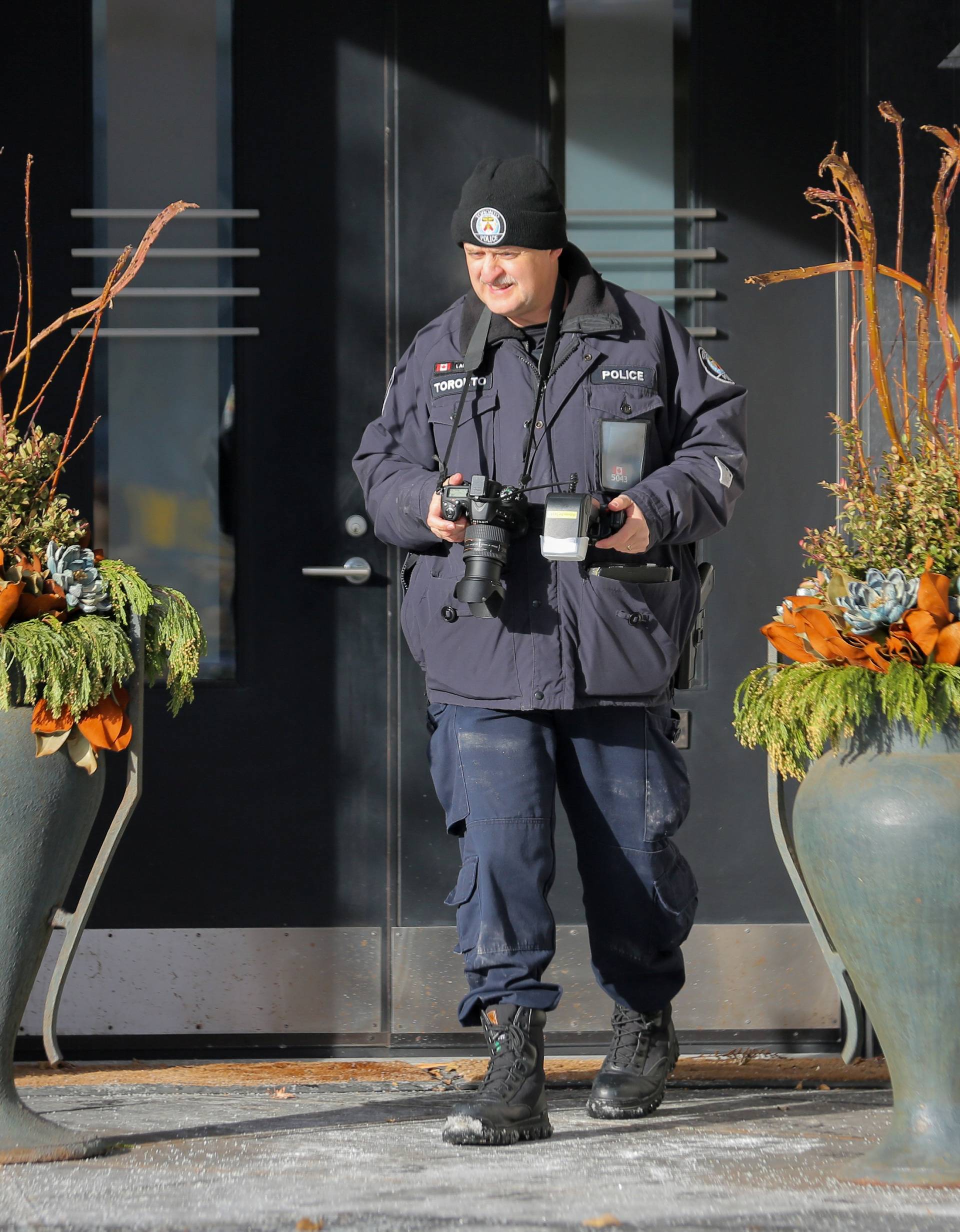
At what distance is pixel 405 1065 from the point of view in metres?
3.50

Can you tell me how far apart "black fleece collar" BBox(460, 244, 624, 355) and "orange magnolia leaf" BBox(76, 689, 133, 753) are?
39.2 inches

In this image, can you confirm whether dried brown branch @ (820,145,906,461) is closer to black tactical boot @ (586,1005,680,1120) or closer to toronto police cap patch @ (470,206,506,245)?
toronto police cap patch @ (470,206,506,245)

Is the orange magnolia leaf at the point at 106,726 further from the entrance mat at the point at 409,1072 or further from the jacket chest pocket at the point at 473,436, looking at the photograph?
the entrance mat at the point at 409,1072

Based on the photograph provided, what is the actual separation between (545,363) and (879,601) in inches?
33.6

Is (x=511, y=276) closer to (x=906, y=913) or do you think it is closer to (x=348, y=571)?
(x=348, y=571)

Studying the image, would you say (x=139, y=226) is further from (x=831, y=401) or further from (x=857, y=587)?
(x=857, y=587)

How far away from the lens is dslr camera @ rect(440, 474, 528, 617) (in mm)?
2574

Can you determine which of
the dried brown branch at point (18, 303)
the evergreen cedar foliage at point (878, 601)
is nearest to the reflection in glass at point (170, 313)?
the dried brown branch at point (18, 303)

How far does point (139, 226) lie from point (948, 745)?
7.84 ft

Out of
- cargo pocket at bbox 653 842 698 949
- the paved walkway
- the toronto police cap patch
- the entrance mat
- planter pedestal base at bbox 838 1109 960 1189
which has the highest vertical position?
the toronto police cap patch

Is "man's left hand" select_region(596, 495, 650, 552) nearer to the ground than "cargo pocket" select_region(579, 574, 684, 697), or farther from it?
farther from it

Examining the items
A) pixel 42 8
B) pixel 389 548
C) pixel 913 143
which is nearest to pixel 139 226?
pixel 42 8

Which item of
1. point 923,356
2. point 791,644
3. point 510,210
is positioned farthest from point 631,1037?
point 510,210

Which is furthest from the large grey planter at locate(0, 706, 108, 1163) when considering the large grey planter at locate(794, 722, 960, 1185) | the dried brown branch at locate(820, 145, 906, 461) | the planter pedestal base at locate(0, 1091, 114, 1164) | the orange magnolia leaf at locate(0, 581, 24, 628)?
the dried brown branch at locate(820, 145, 906, 461)
